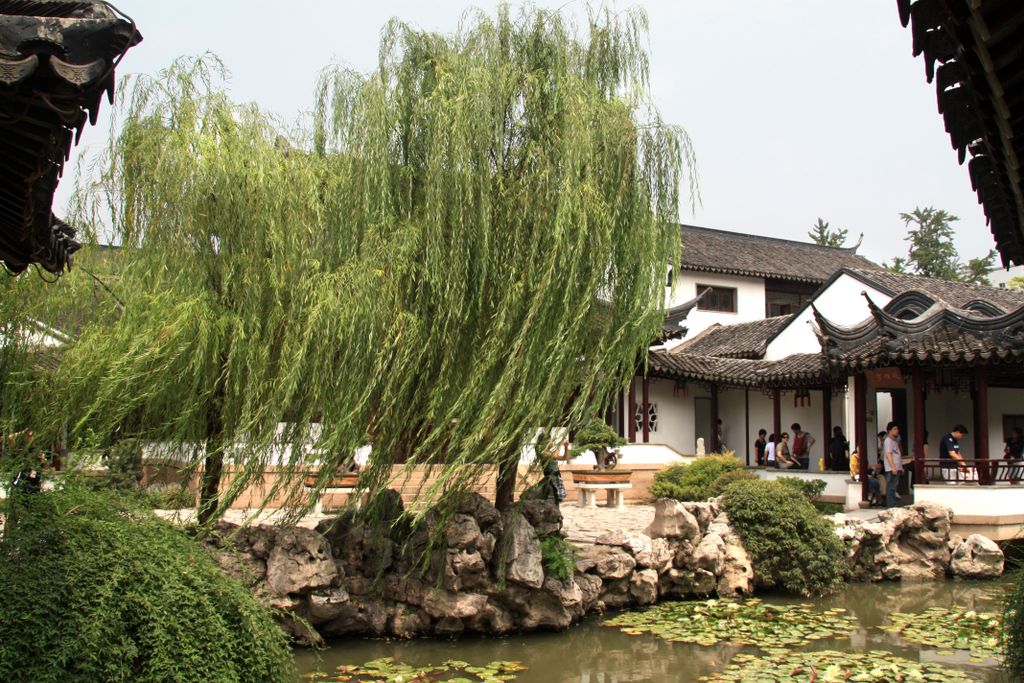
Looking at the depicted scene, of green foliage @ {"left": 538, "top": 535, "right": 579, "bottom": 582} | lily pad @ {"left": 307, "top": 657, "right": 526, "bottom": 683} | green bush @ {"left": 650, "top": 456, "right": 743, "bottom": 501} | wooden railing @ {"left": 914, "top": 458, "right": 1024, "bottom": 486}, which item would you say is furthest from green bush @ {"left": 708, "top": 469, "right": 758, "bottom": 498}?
lily pad @ {"left": 307, "top": 657, "right": 526, "bottom": 683}

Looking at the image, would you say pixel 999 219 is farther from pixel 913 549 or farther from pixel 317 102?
pixel 913 549

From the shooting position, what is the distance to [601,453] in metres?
15.9

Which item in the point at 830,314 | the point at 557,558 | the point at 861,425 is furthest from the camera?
the point at 830,314

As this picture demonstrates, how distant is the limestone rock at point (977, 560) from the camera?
35.3ft

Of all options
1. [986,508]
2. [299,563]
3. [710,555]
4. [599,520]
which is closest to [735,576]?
[710,555]

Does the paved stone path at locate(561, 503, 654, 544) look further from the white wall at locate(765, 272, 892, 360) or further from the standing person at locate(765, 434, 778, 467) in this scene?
the white wall at locate(765, 272, 892, 360)

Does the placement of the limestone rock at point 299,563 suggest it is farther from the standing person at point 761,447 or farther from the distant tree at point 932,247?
the distant tree at point 932,247

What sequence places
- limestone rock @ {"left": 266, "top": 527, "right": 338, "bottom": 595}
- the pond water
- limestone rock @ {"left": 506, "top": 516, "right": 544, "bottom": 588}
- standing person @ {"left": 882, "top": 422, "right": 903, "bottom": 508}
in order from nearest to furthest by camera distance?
the pond water → limestone rock @ {"left": 266, "top": 527, "right": 338, "bottom": 595} → limestone rock @ {"left": 506, "top": 516, "right": 544, "bottom": 588} → standing person @ {"left": 882, "top": 422, "right": 903, "bottom": 508}

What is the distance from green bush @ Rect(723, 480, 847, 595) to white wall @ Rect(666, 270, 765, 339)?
14182 mm

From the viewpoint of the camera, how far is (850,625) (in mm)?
8188

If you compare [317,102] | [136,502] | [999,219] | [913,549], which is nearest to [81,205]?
[317,102]

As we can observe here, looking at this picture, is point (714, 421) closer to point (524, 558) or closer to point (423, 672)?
point (524, 558)

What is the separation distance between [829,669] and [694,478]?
28.7 feet

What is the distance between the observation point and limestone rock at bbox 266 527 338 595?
23.6ft
